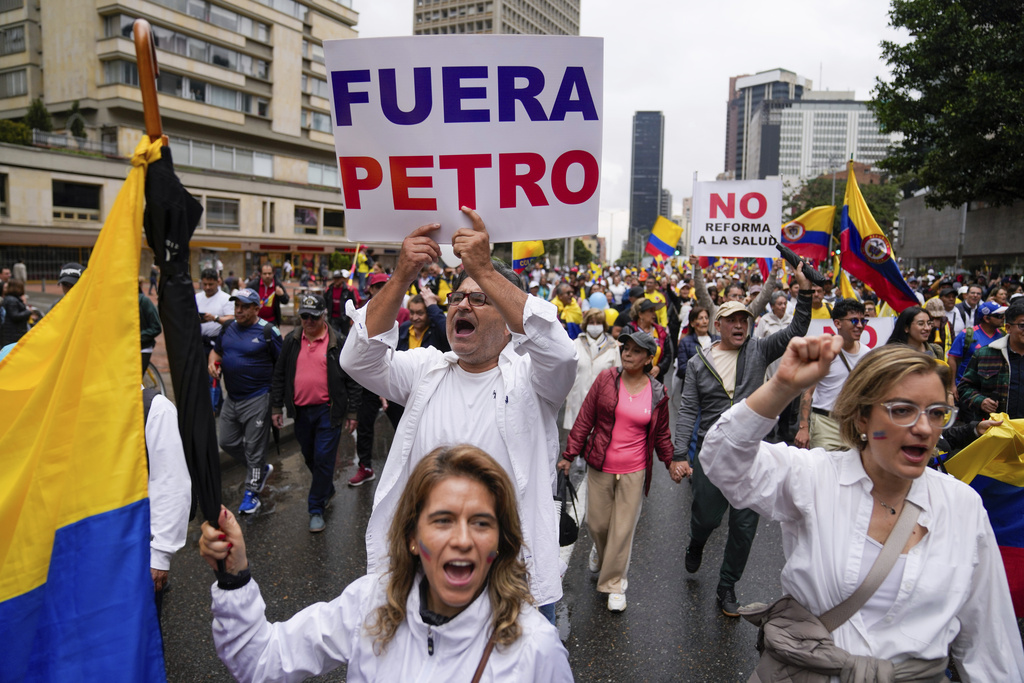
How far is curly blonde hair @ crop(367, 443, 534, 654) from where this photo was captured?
6.13ft

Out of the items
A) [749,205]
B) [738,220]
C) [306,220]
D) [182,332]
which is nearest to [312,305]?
[182,332]

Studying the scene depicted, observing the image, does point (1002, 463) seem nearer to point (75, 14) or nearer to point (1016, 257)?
point (1016, 257)

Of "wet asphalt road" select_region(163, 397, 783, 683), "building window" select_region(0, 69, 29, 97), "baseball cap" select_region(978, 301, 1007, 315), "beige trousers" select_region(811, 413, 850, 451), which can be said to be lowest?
"wet asphalt road" select_region(163, 397, 783, 683)

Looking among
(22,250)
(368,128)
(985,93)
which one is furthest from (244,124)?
(368,128)

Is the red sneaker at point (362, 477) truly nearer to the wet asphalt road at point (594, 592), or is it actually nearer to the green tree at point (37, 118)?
the wet asphalt road at point (594, 592)

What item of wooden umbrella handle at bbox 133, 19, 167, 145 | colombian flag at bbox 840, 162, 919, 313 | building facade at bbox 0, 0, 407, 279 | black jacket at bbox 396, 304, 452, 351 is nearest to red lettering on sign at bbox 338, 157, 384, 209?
wooden umbrella handle at bbox 133, 19, 167, 145

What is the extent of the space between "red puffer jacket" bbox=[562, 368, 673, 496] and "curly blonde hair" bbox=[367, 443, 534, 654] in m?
2.84

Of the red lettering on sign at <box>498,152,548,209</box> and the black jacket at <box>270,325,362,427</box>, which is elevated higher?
the red lettering on sign at <box>498,152,548,209</box>

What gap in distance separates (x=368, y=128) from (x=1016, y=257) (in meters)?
37.4

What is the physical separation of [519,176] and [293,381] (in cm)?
387

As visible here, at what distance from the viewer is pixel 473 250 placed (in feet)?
8.48

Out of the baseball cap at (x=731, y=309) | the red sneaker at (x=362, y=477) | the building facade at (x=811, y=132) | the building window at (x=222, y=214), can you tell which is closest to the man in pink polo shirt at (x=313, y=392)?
the red sneaker at (x=362, y=477)

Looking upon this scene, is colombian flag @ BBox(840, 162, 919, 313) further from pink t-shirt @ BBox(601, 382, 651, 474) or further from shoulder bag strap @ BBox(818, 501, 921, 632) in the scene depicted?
shoulder bag strap @ BBox(818, 501, 921, 632)

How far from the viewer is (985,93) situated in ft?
61.2
